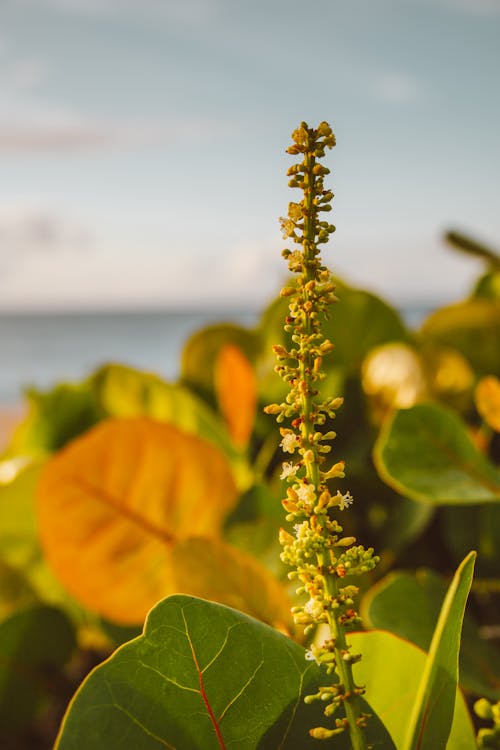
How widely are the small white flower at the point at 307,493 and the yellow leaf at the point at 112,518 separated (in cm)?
18

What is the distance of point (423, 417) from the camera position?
0.32 metres

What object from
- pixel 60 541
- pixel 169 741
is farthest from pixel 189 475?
Result: pixel 169 741

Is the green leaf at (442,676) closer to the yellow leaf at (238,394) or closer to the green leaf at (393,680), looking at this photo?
the green leaf at (393,680)

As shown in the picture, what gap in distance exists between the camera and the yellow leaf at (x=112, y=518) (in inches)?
12.6

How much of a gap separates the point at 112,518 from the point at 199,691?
15 centimetres

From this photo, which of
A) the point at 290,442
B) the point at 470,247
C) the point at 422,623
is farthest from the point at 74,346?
the point at 290,442

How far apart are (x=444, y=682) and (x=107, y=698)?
0.08 metres

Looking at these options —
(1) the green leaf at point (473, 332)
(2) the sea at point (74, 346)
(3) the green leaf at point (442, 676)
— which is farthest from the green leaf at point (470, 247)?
(2) the sea at point (74, 346)

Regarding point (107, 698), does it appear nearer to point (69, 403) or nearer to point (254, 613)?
point (254, 613)

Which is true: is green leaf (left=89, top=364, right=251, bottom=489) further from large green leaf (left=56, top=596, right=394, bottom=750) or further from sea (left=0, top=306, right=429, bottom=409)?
sea (left=0, top=306, right=429, bottom=409)

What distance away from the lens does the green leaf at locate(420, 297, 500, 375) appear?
0.50m

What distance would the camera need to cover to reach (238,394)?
44cm

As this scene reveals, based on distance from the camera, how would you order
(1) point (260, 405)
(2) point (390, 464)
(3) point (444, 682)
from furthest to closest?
(1) point (260, 405), (2) point (390, 464), (3) point (444, 682)

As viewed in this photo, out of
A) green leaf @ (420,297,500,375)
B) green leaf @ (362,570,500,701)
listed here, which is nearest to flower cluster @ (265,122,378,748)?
green leaf @ (362,570,500,701)
